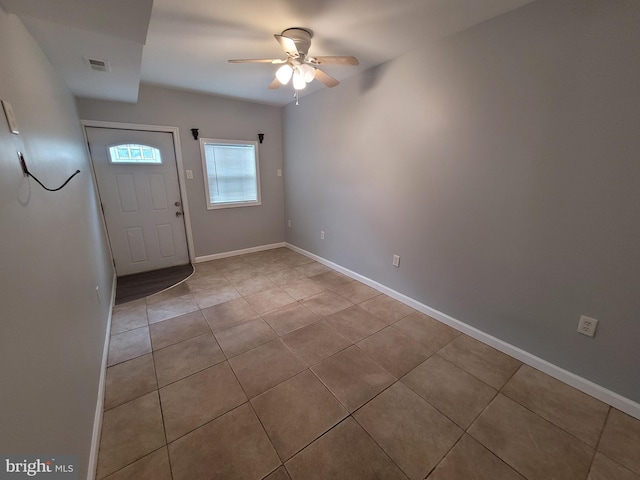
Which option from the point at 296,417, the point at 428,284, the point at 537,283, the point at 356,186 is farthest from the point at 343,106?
the point at 296,417

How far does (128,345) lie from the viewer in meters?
2.14

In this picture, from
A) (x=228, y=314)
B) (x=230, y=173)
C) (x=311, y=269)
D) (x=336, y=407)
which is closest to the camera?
(x=336, y=407)

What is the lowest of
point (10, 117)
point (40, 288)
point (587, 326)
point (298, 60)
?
point (587, 326)

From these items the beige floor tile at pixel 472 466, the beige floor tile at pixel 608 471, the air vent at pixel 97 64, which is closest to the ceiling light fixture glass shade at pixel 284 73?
the air vent at pixel 97 64

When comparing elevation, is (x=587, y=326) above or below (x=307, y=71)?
below

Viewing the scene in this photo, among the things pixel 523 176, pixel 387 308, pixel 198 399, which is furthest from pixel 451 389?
pixel 198 399

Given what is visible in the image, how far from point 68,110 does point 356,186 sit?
116 inches

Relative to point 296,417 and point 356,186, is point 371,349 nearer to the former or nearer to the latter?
point 296,417

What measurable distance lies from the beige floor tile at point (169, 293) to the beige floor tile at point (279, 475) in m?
2.31

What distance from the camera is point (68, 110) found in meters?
2.33

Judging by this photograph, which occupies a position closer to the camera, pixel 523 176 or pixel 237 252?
pixel 523 176

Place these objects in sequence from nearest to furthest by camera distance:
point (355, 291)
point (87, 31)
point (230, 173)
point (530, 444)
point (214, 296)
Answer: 1. point (530, 444)
2. point (87, 31)
3. point (214, 296)
4. point (355, 291)
5. point (230, 173)

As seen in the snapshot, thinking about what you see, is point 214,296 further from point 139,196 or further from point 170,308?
point 139,196

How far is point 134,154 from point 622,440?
5.10 meters
